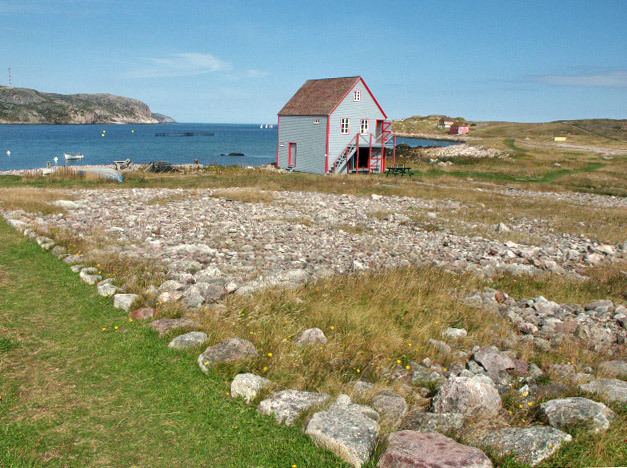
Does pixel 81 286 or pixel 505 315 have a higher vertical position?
pixel 81 286

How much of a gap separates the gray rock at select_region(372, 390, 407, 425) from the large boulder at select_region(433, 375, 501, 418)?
520 mm

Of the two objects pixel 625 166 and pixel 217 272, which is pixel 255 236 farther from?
pixel 625 166

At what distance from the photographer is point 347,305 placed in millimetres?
10484

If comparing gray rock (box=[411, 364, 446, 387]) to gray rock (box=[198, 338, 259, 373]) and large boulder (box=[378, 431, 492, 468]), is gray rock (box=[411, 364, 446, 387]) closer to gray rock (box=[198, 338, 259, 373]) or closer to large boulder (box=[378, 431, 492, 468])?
large boulder (box=[378, 431, 492, 468])

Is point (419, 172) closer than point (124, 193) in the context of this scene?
No

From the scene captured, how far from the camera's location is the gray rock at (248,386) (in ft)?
21.3

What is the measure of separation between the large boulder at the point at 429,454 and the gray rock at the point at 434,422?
52cm

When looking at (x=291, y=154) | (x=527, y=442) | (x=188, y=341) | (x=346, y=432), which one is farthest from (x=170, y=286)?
(x=291, y=154)

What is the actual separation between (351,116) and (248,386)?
136 feet

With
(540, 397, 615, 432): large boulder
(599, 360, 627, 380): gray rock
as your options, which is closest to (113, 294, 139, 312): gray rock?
(540, 397, 615, 432): large boulder

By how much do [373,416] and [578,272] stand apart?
516 inches

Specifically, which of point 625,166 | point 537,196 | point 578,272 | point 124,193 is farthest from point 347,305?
point 625,166

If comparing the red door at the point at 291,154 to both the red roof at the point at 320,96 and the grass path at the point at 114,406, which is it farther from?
the grass path at the point at 114,406

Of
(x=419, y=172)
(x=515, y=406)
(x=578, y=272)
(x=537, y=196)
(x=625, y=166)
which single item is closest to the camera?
(x=515, y=406)
